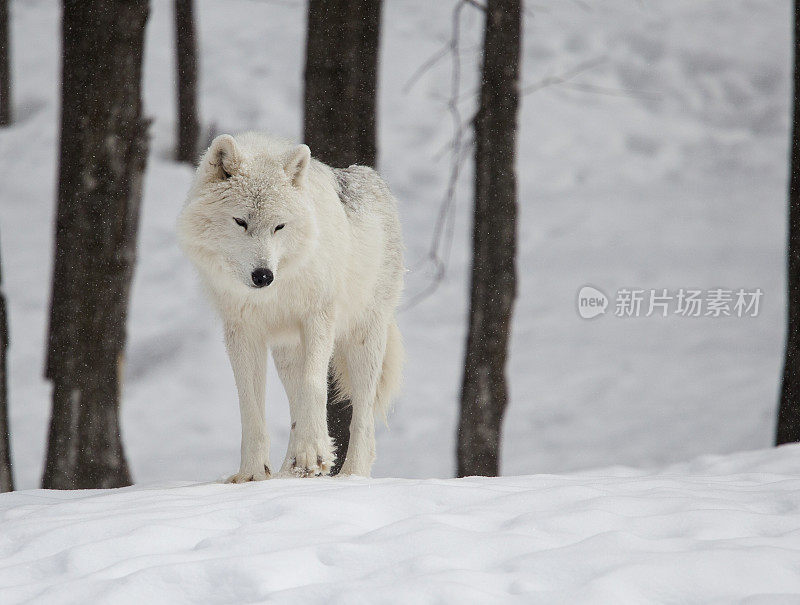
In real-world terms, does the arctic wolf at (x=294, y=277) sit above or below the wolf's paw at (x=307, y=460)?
above

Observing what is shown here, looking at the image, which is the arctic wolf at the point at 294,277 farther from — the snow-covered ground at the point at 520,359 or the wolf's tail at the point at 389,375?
the snow-covered ground at the point at 520,359

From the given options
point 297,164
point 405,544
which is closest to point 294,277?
point 297,164

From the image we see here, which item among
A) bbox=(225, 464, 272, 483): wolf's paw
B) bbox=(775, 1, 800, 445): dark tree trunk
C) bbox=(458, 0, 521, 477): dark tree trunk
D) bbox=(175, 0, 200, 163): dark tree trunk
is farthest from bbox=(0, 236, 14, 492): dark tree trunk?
bbox=(175, 0, 200, 163): dark tree trunk

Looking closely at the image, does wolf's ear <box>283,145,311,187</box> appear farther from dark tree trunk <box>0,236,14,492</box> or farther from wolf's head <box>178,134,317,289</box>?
dark tree trunk <box>0,236,14,492</box>

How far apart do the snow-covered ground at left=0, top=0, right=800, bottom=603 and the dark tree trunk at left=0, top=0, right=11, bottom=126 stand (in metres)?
0.54

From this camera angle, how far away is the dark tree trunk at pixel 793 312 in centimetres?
725

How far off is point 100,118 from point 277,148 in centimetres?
221

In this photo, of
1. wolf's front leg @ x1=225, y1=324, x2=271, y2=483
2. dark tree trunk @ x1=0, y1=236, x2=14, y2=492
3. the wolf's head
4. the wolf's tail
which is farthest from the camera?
dark tree trunk @ x1=0, y1=236, x2=14, y2=492

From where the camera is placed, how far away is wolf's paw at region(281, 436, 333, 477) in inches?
179

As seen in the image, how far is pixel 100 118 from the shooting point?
634cm

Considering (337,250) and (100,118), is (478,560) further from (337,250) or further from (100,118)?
(100,118)

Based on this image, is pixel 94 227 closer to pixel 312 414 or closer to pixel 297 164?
pixel 297 164

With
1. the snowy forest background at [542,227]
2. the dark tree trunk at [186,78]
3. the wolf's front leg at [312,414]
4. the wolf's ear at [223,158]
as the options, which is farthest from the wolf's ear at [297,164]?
the dark tree trunk at [186,78]

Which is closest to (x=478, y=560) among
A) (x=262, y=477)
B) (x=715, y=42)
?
(x=262, y=477)
